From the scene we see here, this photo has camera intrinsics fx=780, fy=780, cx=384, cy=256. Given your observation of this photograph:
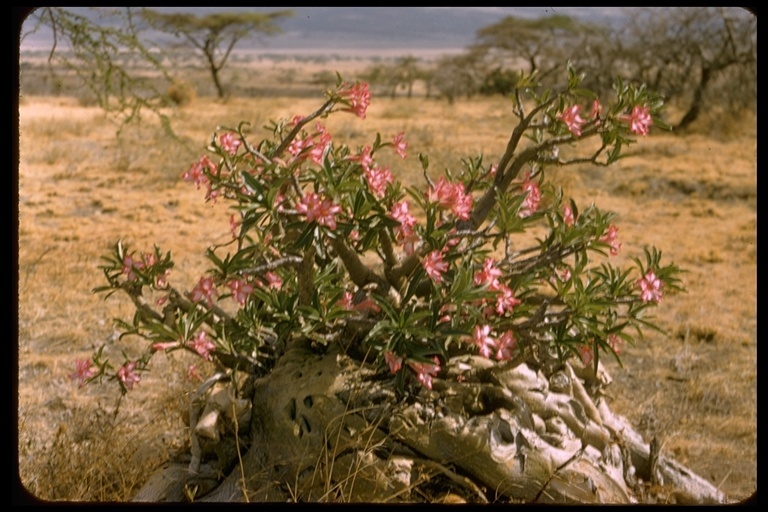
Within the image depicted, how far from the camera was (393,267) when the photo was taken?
2.52 m

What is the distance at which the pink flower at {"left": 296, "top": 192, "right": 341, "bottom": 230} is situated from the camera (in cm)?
199

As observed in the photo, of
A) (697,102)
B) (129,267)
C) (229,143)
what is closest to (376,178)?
(229,143)

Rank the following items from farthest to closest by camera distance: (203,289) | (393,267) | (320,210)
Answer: (393,267), (203,289), (320,210)

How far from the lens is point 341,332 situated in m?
2.56

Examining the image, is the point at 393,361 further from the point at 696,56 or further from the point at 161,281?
the point at 696,56

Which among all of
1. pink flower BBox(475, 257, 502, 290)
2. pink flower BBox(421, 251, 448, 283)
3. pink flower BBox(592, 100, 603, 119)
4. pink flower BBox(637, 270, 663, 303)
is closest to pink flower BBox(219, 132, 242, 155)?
pink flower BBox(421, 251, 448, 283)

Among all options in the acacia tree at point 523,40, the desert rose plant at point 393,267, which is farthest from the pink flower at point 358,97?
the acacia tree at point 523,40

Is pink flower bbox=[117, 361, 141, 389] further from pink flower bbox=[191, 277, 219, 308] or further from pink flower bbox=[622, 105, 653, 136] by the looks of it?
A: pink flower bbox=[622, 105, 653, 136]

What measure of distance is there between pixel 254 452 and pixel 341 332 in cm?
47

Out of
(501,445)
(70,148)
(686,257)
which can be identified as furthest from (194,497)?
(70,148)

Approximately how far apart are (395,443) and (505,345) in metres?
0.45

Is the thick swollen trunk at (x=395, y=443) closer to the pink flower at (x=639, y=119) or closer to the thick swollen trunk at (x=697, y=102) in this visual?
the pink flower at (x=639, y=119)

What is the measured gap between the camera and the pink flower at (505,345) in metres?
2.41

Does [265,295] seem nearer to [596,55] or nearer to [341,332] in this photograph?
[341,332]
